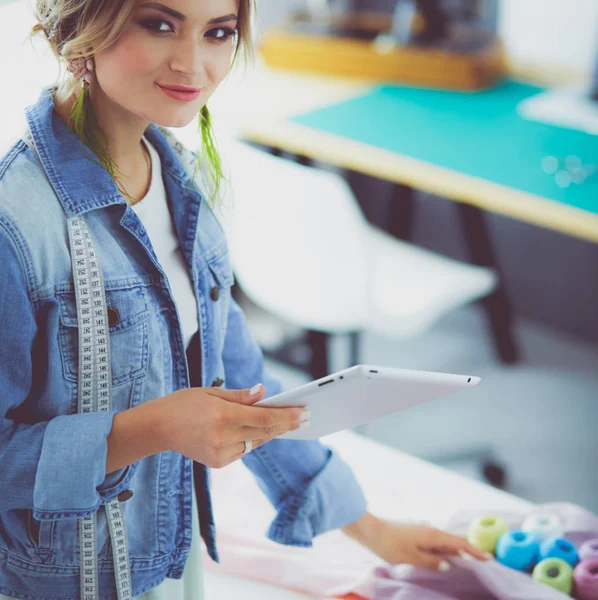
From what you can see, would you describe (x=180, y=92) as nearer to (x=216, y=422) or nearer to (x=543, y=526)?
(x=216, y=422)

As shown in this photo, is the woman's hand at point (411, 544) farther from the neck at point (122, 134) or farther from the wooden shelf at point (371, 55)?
the wooden shelf at point (371, 55)

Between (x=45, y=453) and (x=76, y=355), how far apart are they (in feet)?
0.29

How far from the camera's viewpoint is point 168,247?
917 mm

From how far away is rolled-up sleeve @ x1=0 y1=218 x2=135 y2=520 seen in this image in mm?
774

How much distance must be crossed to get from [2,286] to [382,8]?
94.6 inches

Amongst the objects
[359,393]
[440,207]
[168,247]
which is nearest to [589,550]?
[359,393]

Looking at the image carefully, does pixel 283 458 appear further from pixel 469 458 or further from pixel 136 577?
pixel 469 458

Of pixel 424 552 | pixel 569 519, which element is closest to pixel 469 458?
pixel 569 519

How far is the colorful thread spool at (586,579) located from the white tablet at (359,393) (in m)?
0.40

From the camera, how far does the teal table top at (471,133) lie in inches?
A: 78.0

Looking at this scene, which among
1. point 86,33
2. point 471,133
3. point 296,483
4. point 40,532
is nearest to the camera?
point 86,33

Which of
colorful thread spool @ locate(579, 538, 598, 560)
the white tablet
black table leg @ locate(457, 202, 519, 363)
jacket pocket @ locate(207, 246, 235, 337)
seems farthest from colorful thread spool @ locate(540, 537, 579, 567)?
black table leg @ locate(457, 202, 519, 363)

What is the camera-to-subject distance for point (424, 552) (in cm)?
115

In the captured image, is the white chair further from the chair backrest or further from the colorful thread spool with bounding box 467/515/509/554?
the colorful thread spool with bounding box 467/515/509/554
